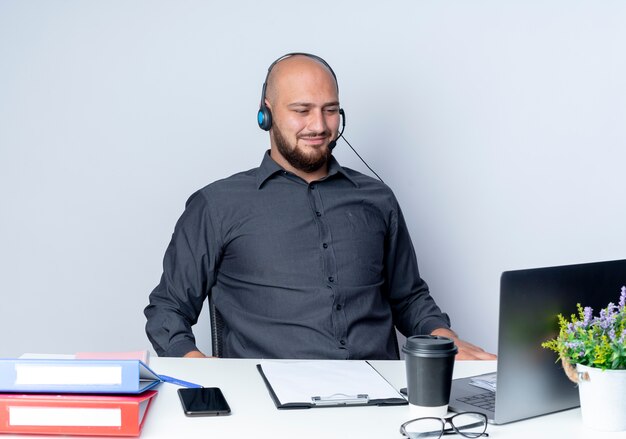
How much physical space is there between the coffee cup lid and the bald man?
2.81ft

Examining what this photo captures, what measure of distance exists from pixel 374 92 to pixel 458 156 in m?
0.38

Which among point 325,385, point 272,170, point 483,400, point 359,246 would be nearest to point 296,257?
point 359,246

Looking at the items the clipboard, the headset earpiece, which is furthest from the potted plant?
the headset earpiece

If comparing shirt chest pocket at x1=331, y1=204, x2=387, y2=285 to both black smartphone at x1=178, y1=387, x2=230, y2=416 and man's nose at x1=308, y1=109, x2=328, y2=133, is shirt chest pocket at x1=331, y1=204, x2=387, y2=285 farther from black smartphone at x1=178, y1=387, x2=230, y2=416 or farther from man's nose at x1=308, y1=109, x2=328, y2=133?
black smartphone at x1=178, y1=387, x2=230, y2=416

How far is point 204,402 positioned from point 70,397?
0.24 m

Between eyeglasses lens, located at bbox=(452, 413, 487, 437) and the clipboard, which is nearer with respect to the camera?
eyeglasses lens, located at bbox=(452, 413, 487, 437)

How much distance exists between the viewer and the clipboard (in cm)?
136

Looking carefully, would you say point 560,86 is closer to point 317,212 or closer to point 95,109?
point 317,212

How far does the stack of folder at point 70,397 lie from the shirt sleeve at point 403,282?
1303 mm

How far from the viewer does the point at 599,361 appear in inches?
48.5

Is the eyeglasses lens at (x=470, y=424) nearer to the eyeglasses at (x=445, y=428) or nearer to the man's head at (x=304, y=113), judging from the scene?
the eyeglasses at (x=445, y=428)

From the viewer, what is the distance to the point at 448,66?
2865 millimetres

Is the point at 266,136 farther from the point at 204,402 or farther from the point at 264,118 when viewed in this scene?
the point at 204,402

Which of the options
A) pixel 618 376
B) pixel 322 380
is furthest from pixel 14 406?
pixel 618 376
